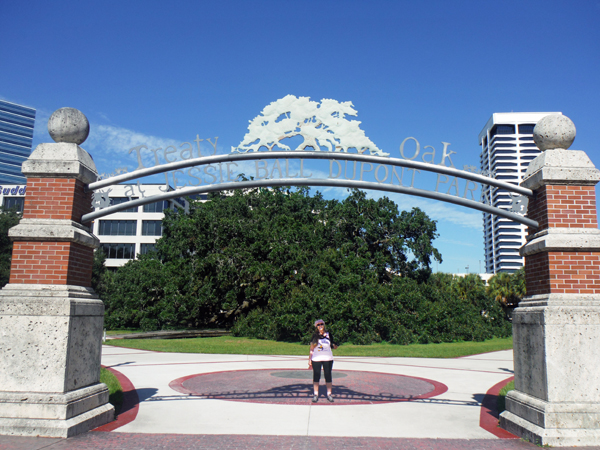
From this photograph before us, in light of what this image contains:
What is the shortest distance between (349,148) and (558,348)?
4.23 metres

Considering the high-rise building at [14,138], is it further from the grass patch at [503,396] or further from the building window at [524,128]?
the grass patch at [503,396]

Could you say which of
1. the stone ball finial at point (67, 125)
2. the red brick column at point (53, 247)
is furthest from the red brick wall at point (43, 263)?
the stone ball finial at point (67, 125)

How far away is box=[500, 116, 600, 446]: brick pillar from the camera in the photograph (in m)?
5.64

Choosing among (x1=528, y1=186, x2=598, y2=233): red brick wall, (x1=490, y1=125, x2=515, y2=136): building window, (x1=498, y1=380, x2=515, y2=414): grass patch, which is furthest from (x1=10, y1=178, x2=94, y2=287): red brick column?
(x1=490, y1=125, x2=515, y2=136): building window

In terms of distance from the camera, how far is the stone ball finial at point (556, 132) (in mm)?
6594

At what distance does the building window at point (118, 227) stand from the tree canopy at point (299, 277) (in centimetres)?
2846

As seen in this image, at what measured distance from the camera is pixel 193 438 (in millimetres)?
5758

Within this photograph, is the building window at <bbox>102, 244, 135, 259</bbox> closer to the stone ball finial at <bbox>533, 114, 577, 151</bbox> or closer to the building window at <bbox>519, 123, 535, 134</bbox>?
the stone ball finial at <bbox>533, 114, 577, 151</bbox>

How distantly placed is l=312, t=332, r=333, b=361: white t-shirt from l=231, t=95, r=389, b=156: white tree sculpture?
343 centimetres

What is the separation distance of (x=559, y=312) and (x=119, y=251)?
6330 centimetres

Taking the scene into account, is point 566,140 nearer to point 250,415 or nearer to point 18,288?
point 250,415

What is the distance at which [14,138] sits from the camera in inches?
6476

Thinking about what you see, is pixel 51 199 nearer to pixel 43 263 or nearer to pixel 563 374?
pixel 43 263

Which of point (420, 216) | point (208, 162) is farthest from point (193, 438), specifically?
point (420, 216)
